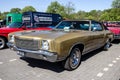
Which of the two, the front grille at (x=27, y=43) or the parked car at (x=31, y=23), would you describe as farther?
the parked car at (x=31, y=23)

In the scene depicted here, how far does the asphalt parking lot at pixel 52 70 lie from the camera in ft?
15.8

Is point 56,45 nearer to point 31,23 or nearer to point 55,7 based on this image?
point 31,23

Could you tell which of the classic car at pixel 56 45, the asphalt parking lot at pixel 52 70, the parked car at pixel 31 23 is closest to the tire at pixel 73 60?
the classic car at pixel 56 45

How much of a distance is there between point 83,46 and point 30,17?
6.83 metres

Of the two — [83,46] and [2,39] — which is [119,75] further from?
[2,39]

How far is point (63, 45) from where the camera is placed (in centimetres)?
468

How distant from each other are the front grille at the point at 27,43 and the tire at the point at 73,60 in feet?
3.29

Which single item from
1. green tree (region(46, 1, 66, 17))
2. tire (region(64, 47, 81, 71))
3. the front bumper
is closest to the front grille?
the front bumper

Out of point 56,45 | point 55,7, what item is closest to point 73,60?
point 56,45

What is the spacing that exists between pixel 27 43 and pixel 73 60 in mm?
1499

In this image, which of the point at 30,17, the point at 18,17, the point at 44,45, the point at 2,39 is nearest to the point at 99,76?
the point at 44,45

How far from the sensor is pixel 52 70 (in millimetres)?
5332

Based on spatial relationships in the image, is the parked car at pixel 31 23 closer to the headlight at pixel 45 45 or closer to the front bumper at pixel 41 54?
the front bumper at pixel 41 54

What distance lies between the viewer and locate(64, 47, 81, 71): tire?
5191mm
